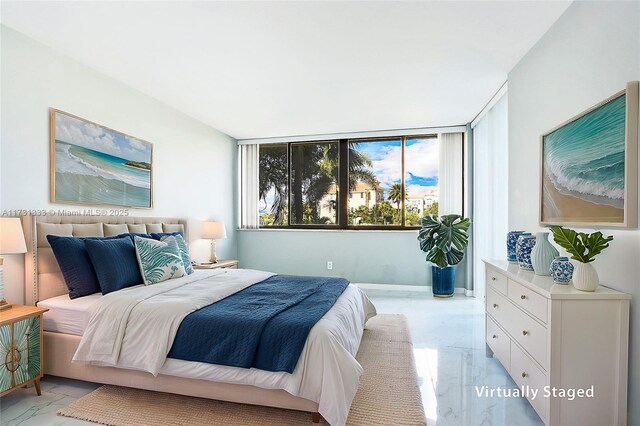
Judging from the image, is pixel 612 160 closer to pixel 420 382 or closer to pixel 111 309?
pixel 420 382

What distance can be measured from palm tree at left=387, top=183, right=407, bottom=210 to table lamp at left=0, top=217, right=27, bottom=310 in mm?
4555

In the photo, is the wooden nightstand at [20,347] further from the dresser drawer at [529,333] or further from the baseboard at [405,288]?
the baseboard at [405,288]

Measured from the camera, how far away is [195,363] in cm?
210

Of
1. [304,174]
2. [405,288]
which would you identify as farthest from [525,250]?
[304,174]

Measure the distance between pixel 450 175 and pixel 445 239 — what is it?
1.05m

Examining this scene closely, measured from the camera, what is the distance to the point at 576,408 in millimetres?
1728

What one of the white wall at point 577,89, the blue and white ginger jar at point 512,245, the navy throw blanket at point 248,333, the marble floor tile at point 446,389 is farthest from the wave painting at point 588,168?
the navy throw blanket at point 248,333

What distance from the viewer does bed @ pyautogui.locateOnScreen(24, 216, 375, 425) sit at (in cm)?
193

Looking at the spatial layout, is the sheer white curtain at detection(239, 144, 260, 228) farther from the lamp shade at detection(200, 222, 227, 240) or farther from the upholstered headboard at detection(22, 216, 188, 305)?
the upholstered headboard at detection(22, 216, 188, 305)

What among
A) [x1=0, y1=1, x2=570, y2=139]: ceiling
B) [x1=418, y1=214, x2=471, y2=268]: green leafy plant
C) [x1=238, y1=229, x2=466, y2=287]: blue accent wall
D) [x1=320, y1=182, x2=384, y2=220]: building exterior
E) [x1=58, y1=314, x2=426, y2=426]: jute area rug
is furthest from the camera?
[x1=320, y1=182, x2=384, y2=220]: building exterior

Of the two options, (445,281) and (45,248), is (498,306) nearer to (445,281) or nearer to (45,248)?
(445,281)

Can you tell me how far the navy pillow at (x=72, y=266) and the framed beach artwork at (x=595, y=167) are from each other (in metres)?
3.43

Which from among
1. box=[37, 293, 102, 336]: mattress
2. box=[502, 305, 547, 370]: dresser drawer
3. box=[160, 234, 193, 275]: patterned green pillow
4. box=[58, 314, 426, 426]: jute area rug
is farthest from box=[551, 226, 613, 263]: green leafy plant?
box=[160, 234, 193, 275]: patterned green pillow

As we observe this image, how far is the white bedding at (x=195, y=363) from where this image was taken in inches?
75.7
